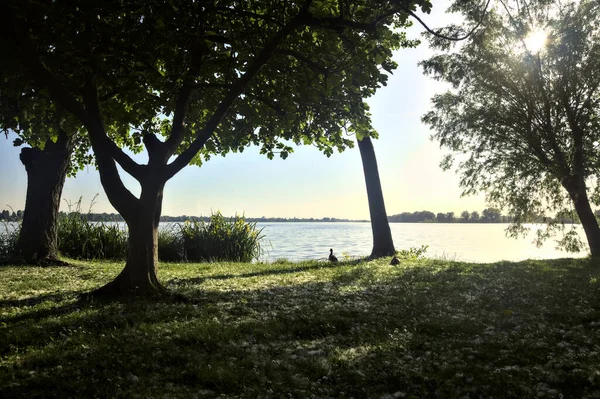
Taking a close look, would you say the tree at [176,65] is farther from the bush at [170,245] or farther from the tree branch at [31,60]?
the bush at [170,245]

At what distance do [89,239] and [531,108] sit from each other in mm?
27318

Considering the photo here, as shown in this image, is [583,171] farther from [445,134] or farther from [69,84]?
[69,84]

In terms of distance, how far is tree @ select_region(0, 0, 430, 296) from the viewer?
988 cm

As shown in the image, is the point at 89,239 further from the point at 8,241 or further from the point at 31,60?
the point at 31,60

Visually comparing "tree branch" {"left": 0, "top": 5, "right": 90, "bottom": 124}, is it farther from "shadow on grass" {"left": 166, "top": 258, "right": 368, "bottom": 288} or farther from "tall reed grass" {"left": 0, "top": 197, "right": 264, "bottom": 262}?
"tall reed grass" {"left": 0, "top": 197, "right": 264, "bottom": 262}

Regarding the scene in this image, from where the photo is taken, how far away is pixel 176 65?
455 inches

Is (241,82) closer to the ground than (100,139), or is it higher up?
higher up

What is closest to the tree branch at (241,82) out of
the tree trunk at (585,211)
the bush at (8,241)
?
the bush at (8,241)

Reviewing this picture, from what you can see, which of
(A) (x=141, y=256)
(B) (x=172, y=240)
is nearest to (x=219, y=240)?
(B) (x=172, y=240)

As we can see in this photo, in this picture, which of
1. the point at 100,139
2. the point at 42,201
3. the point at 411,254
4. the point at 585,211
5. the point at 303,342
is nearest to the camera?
the point at 303,342

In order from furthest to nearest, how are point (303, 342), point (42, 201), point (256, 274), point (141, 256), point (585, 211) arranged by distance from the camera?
point (585, 211)
point (42, 201)
point (256, 274)
point (141, 256)
point (303, 342)

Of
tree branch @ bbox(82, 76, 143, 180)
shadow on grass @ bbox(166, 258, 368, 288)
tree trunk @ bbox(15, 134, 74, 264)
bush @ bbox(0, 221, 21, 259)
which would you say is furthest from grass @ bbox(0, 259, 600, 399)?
bush @ bbox(0, 221, 21, 259)

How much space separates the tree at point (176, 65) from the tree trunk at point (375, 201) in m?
10.9

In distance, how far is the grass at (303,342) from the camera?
236 inches
